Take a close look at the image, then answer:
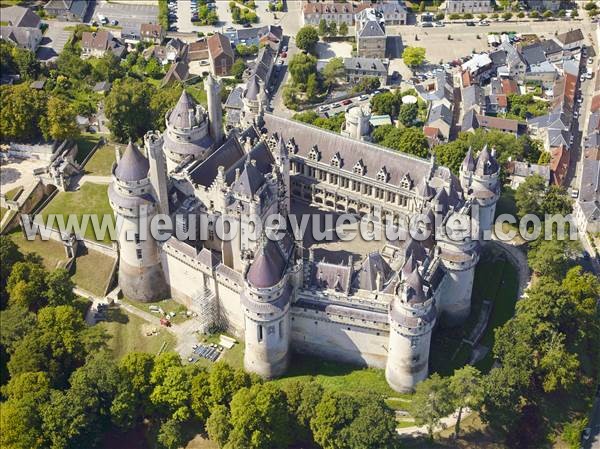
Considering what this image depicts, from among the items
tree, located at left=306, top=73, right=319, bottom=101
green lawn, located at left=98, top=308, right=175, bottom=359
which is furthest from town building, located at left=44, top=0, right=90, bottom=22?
green lawn, located at left=98, top=308, right=175, bottom=359

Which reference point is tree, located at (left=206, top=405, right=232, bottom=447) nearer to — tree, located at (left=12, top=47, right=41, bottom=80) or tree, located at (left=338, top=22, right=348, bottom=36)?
tree, located at (left=12, top=47, right=41, bottom=80)

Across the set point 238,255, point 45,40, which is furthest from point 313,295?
point 45,40

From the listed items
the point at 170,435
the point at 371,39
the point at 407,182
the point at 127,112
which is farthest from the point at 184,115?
the point at 371,39

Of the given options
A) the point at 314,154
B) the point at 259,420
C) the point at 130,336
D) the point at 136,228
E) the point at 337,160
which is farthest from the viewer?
the point at 314,154

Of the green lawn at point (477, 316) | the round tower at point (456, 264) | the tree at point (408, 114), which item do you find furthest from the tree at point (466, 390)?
the tree at point (408, 114)

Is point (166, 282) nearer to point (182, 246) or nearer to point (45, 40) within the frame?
point (182, 246)

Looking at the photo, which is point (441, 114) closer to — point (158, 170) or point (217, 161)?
point (217, 161)
